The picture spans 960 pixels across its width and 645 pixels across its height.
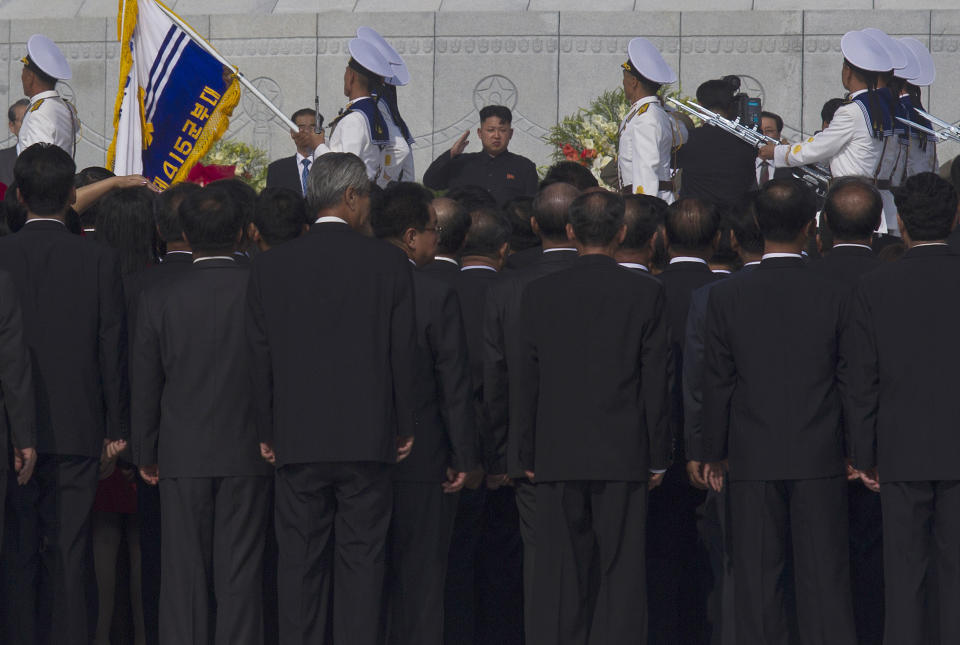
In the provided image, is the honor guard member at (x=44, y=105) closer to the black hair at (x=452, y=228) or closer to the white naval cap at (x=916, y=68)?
the black hair at (x=452, y=228)

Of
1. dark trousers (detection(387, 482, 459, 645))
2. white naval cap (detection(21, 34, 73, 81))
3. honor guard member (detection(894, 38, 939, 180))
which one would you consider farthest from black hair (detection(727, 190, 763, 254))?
white naval cap (detection(21, 34, 73, 81))

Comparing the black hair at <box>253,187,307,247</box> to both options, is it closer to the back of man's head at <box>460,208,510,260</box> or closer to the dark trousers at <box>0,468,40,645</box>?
the back of man's head at <box>460,208,510,260</box>

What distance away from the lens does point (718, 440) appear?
6.69 m

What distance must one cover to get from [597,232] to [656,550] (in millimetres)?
1649

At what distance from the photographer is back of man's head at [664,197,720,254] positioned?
24.4 ft

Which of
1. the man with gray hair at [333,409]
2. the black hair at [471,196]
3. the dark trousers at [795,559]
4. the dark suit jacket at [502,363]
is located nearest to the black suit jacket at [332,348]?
the man with gray hair at [333,409]

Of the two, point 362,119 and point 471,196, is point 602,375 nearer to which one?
point 471,196

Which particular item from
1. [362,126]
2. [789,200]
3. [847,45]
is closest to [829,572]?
[789,200]

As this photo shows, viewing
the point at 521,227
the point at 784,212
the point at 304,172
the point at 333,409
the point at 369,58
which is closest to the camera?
the point at 333,409

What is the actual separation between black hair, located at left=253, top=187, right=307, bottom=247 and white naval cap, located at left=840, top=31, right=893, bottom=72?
469 cm

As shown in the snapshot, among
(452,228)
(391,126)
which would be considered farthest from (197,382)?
(391,126)

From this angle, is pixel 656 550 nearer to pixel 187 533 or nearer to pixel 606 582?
pixel 606 582

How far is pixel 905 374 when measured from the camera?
652 cm

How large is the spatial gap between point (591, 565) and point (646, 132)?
5.03 metres
